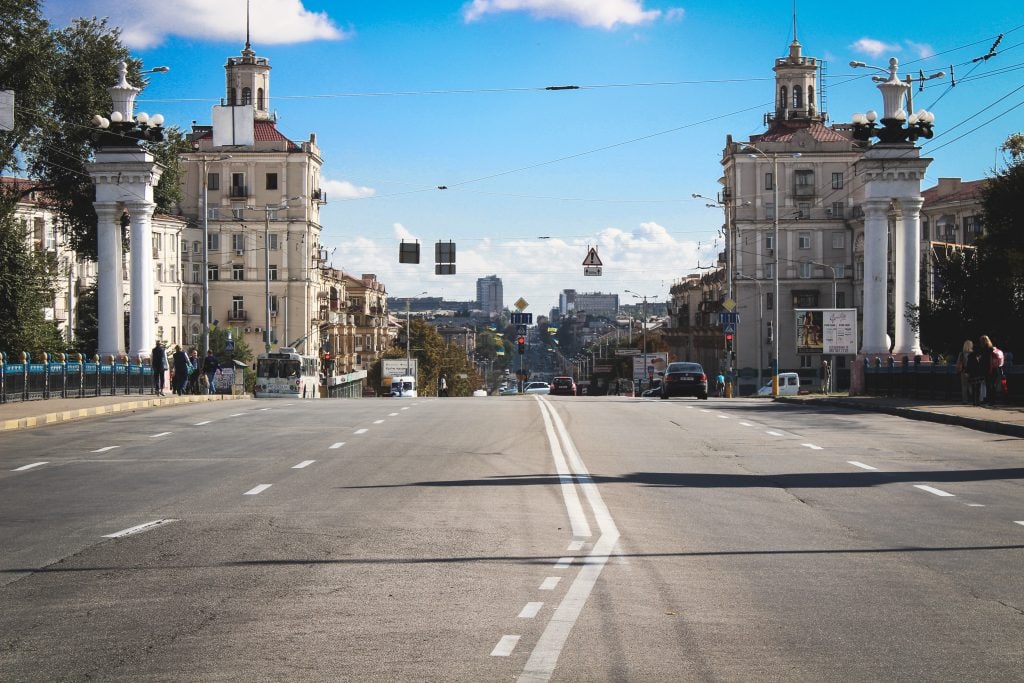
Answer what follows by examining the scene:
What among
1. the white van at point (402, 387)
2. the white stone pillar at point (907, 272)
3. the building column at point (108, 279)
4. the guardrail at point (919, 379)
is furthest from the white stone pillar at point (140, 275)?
the white van at point (402, 387)

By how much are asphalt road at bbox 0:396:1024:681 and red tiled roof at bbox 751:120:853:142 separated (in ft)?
293

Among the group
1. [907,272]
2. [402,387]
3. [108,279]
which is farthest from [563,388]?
[108,279]

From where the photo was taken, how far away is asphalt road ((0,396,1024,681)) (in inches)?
284

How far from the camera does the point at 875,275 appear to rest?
49.5 meters

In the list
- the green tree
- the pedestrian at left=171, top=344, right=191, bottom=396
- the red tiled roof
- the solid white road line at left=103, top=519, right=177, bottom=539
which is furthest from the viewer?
the red tiled roof

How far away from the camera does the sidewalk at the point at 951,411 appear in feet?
90.3

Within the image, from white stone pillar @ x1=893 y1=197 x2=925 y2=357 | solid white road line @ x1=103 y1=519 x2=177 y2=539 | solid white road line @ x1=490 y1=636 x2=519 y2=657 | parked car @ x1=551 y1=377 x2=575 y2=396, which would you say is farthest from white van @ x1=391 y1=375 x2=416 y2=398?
solid white road line @ x1=490 y1=636 x2=519 y2=657

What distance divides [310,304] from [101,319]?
63.0 m

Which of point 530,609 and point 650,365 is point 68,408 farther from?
point 650,365

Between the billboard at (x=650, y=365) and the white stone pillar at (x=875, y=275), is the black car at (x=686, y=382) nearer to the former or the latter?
the white stone pillar at (x=875, y=275)

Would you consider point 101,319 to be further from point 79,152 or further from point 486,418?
point 486,418

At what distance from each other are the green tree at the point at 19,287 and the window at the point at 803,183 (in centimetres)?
7258

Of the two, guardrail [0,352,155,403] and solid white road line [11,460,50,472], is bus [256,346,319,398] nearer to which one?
guardrail [0,352,155,403]

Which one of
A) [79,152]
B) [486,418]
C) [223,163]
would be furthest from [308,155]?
[486,418]
